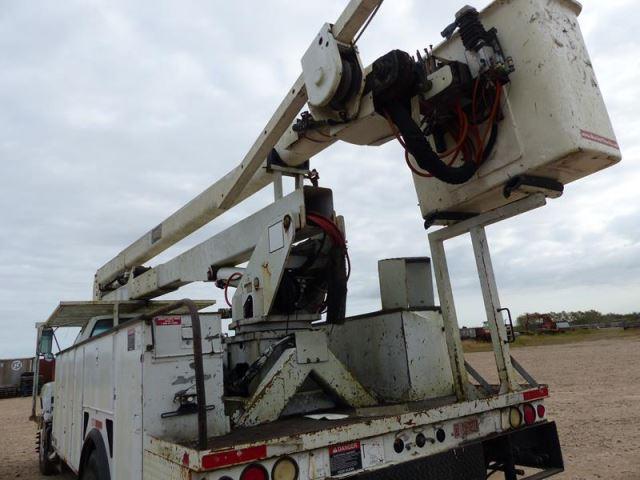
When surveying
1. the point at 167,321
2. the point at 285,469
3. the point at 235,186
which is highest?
the point at 235,186

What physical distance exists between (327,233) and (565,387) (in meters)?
A: 10.3

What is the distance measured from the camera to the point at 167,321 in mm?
2848

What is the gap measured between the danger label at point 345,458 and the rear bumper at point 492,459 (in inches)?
2.2

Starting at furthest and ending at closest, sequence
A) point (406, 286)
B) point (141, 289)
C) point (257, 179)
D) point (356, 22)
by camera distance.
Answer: point (141, 289), point (257, 179), point (406, 286), point (356, 22)

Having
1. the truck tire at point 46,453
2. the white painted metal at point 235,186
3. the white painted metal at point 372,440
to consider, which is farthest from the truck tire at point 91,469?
the truck tire at point 46,453

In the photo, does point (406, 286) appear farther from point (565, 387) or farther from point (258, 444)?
point (565, 387)

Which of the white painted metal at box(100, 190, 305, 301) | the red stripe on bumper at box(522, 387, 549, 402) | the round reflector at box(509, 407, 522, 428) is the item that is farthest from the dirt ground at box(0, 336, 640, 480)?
the white painted metal at box(100, 190, 305, 301)

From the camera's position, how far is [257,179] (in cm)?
468

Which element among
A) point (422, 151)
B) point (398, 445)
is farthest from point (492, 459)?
point (422, 151)

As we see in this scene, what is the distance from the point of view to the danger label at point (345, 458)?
2508 millimetres

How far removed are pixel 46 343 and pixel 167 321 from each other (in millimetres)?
5003

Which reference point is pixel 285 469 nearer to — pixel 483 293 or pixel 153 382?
pixel 153 382

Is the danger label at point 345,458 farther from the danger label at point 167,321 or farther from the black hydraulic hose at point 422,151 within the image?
the black hydraulic hose at point 422,151

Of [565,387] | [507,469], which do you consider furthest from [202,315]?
[565,387]
